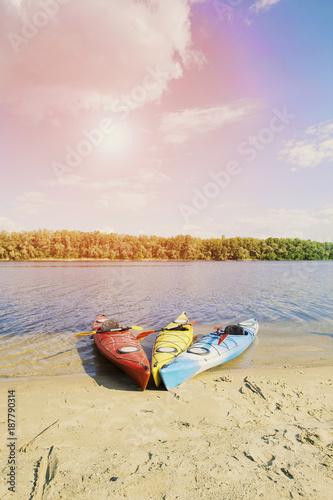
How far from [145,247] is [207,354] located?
10906cm

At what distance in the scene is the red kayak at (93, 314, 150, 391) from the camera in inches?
275

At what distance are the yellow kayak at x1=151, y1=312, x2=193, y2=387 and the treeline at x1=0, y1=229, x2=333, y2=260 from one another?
97485 millimetres

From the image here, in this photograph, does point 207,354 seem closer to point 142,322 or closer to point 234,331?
point 234,331

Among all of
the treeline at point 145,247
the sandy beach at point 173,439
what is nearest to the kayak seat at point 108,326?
the sandy beach at point 173,439

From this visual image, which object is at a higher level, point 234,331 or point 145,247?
point 145,247

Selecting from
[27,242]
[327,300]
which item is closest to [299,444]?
[327,300]

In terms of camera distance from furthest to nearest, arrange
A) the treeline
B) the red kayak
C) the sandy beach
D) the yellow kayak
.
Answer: the treeline, the yellow kayak, the red kayak, the sandy beach

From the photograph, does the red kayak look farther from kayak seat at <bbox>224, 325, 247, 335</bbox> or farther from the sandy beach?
kayak seat at <bbox>224, 325, 247, 335</bbox>

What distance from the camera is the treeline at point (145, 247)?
97562 mm

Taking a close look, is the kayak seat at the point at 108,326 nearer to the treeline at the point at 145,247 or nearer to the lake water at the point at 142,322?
the lake water at the point at 142,322

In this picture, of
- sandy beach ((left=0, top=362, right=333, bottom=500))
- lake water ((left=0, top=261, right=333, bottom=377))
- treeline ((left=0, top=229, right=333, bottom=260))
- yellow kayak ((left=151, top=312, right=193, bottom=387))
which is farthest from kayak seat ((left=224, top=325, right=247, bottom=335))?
treeline ((left=0, top=229, right=333, bottom=260))

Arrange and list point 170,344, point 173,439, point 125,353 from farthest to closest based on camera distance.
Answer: point 170,344, point 125,353, point 173,439

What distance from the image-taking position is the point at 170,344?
868 centimetres

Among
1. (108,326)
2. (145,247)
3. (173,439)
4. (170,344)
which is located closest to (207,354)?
(170,344)
